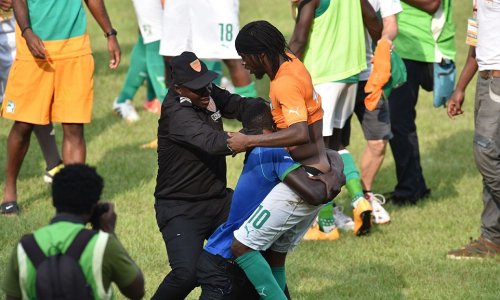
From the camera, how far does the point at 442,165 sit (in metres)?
10.9

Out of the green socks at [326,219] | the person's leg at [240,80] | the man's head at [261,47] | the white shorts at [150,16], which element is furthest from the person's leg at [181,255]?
the white shorts at [150,16]

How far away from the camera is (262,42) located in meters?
6.07

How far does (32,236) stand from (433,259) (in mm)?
4229

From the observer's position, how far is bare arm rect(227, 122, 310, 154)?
232 inches

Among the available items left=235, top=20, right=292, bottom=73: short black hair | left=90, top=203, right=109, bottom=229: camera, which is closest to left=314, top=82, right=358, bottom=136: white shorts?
left=235, top=20, right=292, bottom=73: short black hair

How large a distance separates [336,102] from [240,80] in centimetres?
246

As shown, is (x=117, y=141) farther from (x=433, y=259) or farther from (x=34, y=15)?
(x=433, y=259)

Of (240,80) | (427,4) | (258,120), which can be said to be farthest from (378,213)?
(258,120)

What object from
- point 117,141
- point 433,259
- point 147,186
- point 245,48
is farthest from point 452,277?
point 117,141

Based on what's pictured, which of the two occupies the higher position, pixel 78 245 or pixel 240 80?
pixel 78 245

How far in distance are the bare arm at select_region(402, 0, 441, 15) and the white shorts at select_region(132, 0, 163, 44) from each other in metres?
3.26

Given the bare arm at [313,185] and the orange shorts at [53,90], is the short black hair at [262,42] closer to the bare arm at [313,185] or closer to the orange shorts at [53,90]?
the bare arm at [313,185]

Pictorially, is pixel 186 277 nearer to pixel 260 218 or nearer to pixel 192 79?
pixel 260 218

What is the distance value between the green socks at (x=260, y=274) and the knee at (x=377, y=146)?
10.9 feet
